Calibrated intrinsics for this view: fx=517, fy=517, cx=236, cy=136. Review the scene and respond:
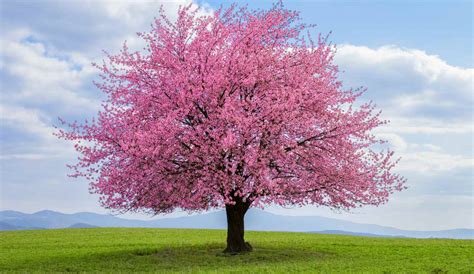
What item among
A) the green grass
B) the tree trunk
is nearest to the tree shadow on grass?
the green grass

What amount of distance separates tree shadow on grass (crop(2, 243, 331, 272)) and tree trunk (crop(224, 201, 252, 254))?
2.35 feet

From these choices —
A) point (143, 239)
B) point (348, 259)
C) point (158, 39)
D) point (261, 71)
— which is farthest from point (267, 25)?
point (143, 239)

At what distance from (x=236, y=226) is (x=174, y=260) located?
13.4 ft

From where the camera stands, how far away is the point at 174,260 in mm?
29672

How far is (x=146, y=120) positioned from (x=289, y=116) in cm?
817

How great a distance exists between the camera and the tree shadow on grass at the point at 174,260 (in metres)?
27.0

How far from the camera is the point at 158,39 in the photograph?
98.6 feet

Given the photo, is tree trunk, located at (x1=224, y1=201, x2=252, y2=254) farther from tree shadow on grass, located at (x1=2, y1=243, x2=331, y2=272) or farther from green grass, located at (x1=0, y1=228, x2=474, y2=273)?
green grass, located at (x1=0, y1=228, x2=474, y2=273)

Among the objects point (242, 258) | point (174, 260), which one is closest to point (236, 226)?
point (242, 258)

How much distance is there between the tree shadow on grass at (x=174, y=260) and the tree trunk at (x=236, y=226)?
2.35 feet

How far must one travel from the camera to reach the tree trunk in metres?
30.5

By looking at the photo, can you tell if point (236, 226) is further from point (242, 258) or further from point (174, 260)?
point (174, 260)

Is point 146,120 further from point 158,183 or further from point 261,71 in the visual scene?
point 261,71

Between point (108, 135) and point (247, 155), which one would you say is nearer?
point (247, 155)
